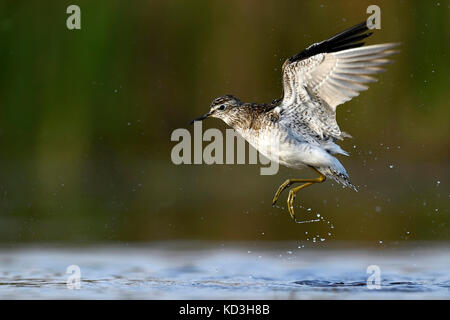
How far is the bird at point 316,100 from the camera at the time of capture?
7664 millimetres

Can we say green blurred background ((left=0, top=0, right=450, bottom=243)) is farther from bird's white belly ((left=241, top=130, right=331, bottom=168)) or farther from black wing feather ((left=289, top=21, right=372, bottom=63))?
black wing feather ((left=289, top=21, right=372, bottom=63))

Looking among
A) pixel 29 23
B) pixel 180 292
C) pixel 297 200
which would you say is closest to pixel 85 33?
pixel 29 23

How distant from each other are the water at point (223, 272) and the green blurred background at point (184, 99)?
172 cm

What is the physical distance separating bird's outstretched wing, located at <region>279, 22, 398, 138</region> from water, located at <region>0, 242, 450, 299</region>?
1.44 meters

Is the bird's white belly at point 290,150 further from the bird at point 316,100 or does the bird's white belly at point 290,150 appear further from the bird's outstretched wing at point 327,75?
the bird's outstretched wing at point 327,75

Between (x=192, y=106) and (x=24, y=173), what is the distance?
9.04ft

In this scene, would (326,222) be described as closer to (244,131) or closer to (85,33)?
(244,131)

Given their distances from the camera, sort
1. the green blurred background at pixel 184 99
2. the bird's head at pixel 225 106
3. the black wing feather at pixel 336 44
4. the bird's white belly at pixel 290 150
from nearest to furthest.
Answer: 1. the black wing feather at pixel 336 44
2. the bird's white belly at pixel 290 150
3. the bird's head at pixel 225 106
4. the green blurred background at pixel 184 99

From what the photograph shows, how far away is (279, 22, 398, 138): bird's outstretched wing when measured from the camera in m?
7.64

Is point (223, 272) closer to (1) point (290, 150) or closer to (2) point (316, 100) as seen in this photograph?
(1) point (290, 150)

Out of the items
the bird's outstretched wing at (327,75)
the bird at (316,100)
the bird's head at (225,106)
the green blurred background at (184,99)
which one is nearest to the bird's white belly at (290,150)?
the bird at (316,100)

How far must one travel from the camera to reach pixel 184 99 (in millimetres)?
13312

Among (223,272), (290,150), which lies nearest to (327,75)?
(290,150)

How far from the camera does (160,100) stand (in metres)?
13.4
